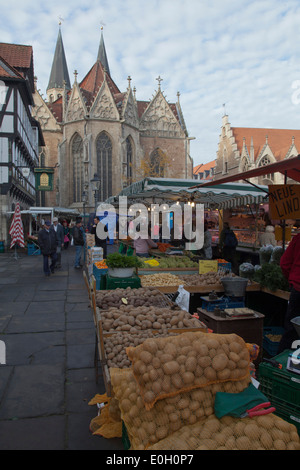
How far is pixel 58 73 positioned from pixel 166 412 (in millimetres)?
61949

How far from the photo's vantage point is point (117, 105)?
39375 mm

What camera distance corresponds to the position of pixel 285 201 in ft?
16.5

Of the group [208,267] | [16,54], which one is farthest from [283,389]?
[16,54]

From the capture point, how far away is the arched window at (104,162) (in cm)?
3754

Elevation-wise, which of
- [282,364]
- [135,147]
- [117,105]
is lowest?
[282,364]

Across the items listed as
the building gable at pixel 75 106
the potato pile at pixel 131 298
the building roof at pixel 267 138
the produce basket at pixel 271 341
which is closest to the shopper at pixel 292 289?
the produce basket at pixel 271 341

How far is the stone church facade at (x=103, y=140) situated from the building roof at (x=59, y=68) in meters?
14.1

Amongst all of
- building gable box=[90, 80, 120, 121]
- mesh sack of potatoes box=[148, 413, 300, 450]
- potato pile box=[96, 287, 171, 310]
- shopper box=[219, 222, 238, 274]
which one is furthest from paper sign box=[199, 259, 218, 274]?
building gable box=[90, 80, 120, 121]

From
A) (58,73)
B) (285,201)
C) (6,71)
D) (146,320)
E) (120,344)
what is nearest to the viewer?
(120,344)

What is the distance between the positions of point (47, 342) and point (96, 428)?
2.43 metres

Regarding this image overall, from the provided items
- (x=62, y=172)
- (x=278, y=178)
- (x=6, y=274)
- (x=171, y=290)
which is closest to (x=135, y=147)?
(x=62, y=172)

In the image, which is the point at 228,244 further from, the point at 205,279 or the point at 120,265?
the point at 120,265
